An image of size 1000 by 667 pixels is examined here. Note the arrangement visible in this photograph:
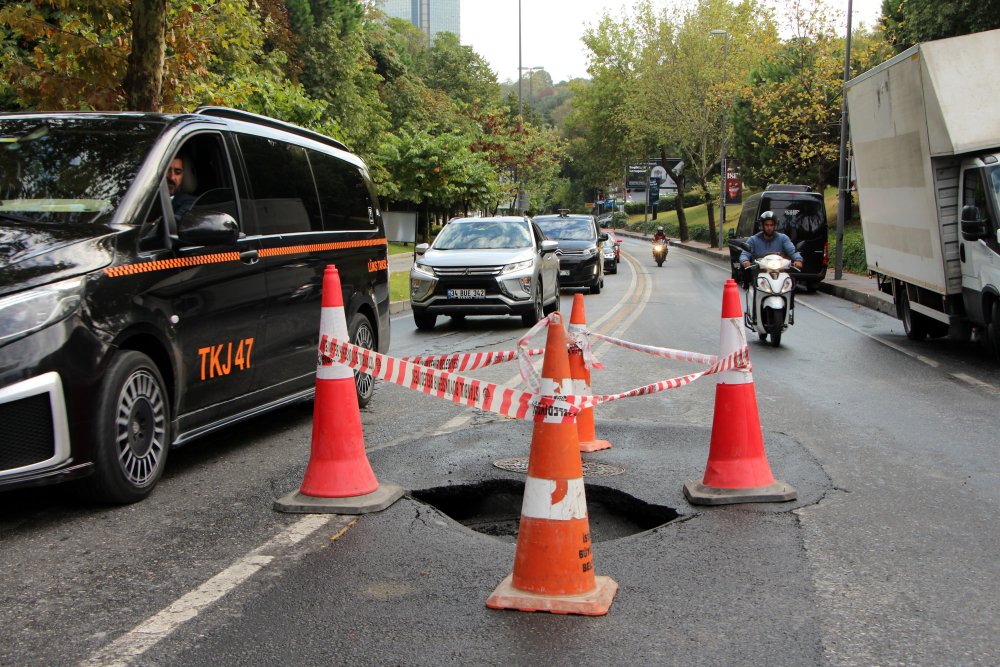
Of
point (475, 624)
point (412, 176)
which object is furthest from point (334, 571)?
point (412, 176)

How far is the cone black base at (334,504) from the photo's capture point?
531 cm

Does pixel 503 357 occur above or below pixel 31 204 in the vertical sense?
below

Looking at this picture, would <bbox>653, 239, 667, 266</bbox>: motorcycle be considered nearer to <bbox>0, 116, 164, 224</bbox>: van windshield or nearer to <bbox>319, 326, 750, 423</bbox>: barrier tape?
<bbox>319, 326, 750, 423</bbox>: barrier tape

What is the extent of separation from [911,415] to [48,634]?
6983mm

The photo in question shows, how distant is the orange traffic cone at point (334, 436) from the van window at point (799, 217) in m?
23.5

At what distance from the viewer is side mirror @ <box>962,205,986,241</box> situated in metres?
11.7

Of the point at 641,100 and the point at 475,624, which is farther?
the point at 641,100

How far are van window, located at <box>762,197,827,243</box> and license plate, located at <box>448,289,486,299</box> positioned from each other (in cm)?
1398

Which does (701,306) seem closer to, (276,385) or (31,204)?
(276,385)

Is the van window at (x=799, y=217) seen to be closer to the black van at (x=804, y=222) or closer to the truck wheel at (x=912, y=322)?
the black van at (x=804, y=222)

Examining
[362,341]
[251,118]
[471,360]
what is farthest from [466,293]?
[471,360]

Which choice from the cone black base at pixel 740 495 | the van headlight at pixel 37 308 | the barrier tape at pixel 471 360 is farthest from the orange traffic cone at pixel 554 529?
the van headlight at pixel 37 308

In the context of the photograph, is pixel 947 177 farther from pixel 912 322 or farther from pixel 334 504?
pixel 334 504

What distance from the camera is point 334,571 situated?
441 cm
